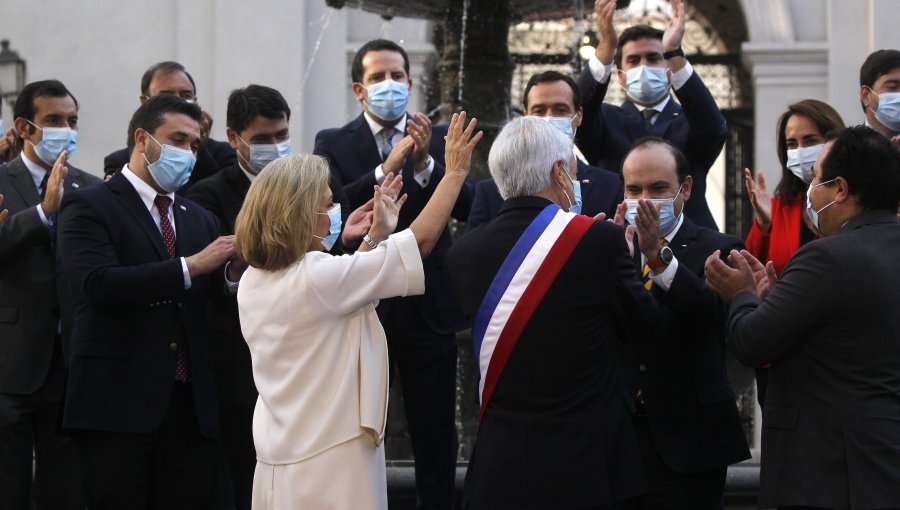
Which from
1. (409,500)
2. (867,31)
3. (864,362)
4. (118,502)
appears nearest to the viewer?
(864,362)

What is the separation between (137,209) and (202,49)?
343 inches

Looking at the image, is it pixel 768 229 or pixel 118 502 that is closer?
pixel 118 502

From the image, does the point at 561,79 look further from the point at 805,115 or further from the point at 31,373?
the point at 31,373

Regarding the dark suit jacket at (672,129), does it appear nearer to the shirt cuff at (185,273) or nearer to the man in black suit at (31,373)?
the shirt cuff at (185,273)

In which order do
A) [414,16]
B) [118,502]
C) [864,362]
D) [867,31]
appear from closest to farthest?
[864,362] < [118,502] < [414,16] < [867,31]

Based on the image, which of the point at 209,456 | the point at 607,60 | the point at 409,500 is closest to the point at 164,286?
the point at 209,456

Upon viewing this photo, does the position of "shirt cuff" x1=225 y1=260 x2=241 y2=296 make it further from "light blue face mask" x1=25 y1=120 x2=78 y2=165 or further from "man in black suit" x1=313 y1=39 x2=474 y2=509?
"light blue face mask" x1=25 y1=120 x2=78 y2=165

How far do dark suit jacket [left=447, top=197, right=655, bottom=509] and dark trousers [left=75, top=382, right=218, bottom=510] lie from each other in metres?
1.49

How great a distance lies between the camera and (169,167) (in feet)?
18.5

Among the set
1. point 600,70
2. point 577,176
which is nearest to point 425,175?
point 577,176

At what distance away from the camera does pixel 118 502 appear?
17.4ft

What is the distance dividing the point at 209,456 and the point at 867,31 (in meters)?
10.3

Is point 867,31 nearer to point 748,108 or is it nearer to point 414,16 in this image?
point 748,108

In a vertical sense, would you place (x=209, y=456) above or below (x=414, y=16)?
below
